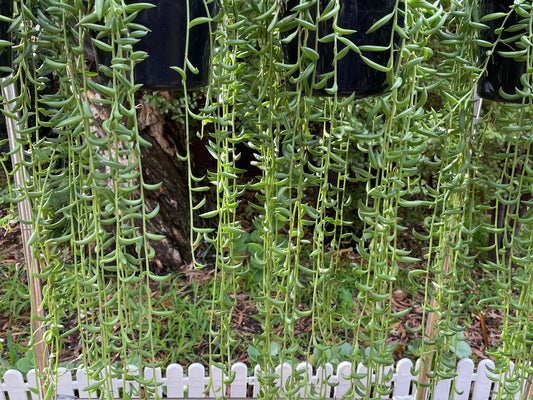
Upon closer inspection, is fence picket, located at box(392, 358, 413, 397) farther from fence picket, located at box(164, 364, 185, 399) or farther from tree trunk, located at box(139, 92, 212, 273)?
tree trunk, located at box(139, 92, 212, 273)

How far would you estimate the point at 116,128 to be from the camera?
2.02 feet

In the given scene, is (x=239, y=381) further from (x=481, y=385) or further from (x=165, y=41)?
(x=165, y=41)

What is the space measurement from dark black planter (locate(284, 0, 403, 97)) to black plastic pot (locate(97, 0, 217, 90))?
0.14 meters

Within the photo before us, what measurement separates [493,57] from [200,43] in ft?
1.53

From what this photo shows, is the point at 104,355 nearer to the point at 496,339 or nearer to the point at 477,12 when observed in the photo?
the point at 477,12

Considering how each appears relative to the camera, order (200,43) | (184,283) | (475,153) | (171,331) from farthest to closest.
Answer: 1. (184,283)
2. (171,331)
3. (475,153)
4. (200,43)

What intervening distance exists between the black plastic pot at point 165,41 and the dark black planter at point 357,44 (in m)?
0.14

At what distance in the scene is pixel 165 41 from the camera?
0.69 meters

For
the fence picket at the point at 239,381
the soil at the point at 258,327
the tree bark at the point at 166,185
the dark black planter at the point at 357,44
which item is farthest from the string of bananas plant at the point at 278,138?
the tree bark at the point at 166,185

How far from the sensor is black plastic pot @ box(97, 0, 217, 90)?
676 mm

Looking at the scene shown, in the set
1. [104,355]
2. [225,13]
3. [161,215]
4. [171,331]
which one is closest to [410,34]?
[225,13]

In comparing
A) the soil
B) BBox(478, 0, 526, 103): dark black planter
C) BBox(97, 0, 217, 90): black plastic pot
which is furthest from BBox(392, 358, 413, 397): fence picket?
BBox(97, 0, 217, 90): black plastic pot

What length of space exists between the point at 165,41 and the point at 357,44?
0.90 feet

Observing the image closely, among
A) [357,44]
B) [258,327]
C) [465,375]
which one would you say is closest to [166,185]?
[258,327]
